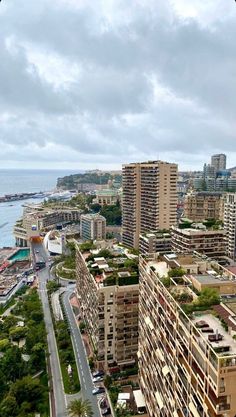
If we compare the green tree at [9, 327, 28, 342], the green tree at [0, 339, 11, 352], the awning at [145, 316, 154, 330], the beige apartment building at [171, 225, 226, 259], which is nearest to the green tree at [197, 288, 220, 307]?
the awning at [145, 316, 154, 330]

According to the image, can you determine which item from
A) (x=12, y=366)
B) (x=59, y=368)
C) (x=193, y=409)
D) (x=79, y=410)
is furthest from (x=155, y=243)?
(x=193, y=409)

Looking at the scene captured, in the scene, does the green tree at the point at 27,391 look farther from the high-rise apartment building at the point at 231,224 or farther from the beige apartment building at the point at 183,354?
the high-rise apartment building at the point at 231,224

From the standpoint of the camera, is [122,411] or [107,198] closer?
[122,411]

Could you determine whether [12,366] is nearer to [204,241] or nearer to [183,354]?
[183,354]

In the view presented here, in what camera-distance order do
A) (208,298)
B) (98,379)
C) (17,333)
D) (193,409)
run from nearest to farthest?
(193,409) → (208,298) → (98,379) → (17,333)

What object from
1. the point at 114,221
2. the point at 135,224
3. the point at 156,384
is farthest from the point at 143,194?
the point at 156,384

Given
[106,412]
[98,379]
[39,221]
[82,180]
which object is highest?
[82,180]

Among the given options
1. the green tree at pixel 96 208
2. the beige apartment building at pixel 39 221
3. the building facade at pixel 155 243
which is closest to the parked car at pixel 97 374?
the building facade at pixel 155 243
